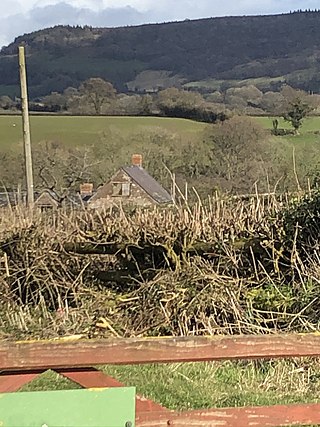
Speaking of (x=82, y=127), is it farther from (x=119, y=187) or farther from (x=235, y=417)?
(x=235, y=417)

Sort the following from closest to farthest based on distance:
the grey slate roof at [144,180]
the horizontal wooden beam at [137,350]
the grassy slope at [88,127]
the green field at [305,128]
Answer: the horizontal wooden beam at [137,350] → the grey slate roof at [144,180] → the green field at [305,128] → the grassy slope at [88,127]

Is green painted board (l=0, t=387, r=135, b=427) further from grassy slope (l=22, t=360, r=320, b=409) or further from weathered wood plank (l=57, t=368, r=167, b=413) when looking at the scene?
grassy slope (l=22, t=360, r=320, b=409)

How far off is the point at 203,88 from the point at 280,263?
59.7 metres

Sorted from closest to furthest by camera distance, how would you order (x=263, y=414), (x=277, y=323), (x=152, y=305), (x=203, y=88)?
(x=263, y=414) → (x=277, y=323) → (x=152, y=305) → (x=203, y=88)

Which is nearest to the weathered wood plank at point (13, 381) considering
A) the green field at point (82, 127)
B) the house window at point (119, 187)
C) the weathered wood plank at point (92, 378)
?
the weathered wood plank at point (92, 378)

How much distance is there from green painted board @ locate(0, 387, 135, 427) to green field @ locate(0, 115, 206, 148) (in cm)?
3531

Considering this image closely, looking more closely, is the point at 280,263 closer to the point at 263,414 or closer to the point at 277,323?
the point at 277,323

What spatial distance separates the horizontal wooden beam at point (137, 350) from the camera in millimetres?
2566

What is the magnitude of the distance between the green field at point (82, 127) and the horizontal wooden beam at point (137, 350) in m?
35.0

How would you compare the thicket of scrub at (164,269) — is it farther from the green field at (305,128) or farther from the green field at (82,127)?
the green field at (82,127)

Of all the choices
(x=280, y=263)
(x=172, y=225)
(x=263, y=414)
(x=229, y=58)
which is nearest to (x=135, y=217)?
(x=172, y=225)

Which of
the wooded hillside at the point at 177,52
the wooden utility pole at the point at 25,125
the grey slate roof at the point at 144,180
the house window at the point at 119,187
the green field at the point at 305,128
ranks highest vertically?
the wooded hillside at the point at 177,52

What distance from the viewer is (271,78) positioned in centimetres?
7606

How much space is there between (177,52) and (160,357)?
288 feet
